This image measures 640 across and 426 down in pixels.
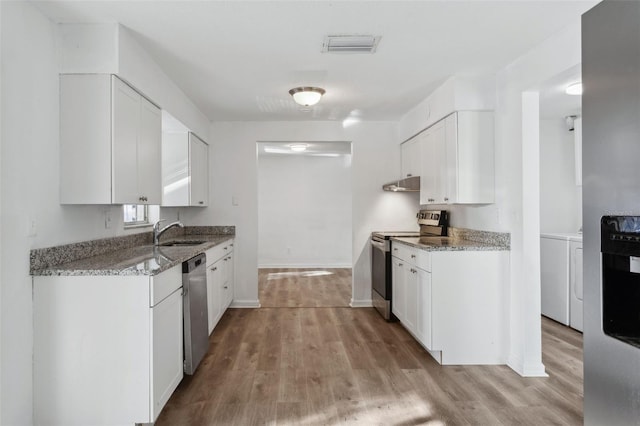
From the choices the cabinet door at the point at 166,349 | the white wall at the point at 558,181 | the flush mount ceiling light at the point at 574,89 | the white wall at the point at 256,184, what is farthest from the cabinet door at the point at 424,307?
the white wall at the point at 558,181

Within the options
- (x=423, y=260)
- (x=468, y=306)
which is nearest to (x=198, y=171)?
(x=423, y=260)

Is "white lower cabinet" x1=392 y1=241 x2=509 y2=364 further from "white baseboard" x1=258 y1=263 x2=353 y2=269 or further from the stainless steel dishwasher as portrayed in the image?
"white baseboard" x1=258 y1=263 x2=353 y2=269

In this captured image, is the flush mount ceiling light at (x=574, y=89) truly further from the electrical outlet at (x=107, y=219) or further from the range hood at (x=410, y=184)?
the electrical outlet at (x=107, y=219)

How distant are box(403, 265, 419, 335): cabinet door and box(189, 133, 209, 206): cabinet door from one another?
229 cm

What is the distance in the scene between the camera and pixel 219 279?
3865 millimetres

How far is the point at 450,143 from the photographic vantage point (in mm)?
3285

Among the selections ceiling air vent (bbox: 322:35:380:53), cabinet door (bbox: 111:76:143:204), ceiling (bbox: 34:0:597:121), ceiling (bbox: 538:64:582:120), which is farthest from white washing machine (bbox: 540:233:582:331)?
cabinet door (bbox: 111:76:143:204)

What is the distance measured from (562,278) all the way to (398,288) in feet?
5.36

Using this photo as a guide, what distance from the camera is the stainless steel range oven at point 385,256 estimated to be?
412 cm

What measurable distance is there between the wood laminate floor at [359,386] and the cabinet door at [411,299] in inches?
7.0

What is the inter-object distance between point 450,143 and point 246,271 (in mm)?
2836

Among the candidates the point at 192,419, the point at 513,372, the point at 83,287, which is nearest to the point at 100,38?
the point at 83,287

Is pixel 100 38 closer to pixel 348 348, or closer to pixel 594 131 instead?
pixel 594 131

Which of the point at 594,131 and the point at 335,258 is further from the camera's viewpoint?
the point at 335,258
